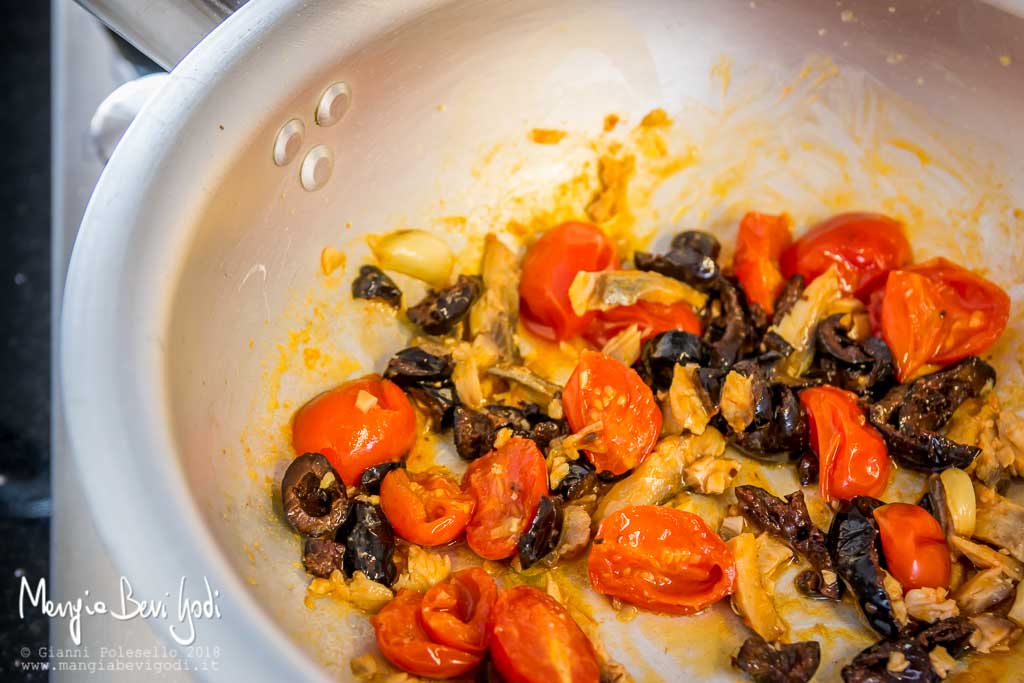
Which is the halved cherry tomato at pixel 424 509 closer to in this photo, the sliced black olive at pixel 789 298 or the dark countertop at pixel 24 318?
the sliced black olive at pixel 789 298

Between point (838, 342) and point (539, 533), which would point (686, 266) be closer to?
point (838, 342)

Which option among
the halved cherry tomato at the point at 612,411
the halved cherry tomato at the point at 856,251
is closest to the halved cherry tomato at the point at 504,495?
the halved cherry tomato at the point at 612,411

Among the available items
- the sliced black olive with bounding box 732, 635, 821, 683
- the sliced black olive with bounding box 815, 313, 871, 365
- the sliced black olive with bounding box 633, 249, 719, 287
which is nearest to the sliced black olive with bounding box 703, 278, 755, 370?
the sliced black olive with bounding box 633, 249, 719, 287

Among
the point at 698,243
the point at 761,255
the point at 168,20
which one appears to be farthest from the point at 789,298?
the point at 168,20

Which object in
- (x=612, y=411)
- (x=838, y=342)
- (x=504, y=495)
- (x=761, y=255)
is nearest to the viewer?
(x=504, y=495)

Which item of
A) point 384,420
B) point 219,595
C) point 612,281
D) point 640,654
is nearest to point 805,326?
point 612,281

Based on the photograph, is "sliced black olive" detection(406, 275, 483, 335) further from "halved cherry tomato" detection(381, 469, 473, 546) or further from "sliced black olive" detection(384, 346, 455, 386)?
"halved cherry tomato" detection(381, 469, 473, 546)

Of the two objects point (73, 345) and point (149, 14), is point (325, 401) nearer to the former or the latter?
point (73, 345)
